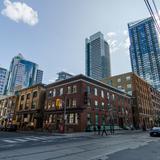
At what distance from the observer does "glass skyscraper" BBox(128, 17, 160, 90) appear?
88.7m

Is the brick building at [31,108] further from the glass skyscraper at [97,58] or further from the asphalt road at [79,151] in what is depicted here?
the glass skyscraper at [97,58]

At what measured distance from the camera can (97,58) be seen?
→ 157m

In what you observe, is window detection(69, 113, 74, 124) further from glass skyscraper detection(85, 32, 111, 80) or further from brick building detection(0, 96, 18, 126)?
glass skyscraper detection(85, 32, 111, 80)

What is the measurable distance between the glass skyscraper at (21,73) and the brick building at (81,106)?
424 ft

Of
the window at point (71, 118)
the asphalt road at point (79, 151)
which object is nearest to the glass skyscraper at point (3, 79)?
the window at point (71, 118)

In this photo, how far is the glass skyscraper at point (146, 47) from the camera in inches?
3492

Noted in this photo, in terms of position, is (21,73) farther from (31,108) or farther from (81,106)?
(81,106)

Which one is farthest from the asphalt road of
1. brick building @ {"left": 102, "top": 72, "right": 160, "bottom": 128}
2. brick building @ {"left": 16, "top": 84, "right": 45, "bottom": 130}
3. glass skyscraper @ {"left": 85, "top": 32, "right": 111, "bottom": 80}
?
glass skyscraper @ {"left": 85, "top": 32, "right": 111, "bottom": 80}

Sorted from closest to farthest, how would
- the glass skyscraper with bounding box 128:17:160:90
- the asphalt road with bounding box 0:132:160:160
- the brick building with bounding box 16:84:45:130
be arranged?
the asphalt road with bounding box 0:132:160:160 < the brick building with bounding box 16:84:45:130 < the glass skyscraper with bounding box 128:17:160:90

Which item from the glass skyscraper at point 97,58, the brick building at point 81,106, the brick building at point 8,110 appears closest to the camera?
the brick building at point 81,106

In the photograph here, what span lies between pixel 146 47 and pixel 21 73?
133 meters

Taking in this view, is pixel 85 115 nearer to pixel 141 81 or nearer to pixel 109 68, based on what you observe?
pixel 141 81

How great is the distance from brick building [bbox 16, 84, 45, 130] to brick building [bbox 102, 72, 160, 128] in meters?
31.6

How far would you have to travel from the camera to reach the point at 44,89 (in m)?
47.9
